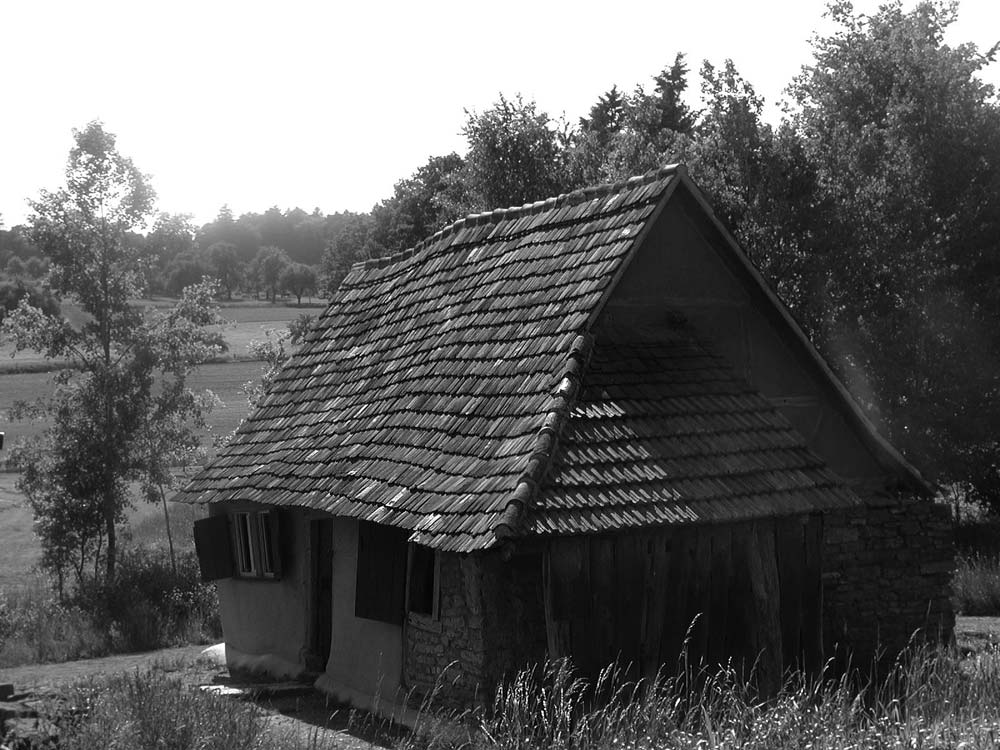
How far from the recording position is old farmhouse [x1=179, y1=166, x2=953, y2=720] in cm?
1031

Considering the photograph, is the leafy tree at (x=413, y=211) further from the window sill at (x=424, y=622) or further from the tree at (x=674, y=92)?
the window sill at (x=424, y=622)

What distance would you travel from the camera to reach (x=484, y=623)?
10250 mm

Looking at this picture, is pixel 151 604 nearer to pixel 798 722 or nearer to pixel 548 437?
pixel 548 437

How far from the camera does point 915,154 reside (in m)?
22.5

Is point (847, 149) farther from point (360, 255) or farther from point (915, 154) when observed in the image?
point (360, 255)

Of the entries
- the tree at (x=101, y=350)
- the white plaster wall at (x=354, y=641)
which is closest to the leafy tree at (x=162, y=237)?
the tree at (x=101, y=350)

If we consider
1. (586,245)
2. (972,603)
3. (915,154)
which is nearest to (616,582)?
(586,245)

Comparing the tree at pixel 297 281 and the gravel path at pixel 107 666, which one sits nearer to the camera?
the gravel path at pixel 107 666

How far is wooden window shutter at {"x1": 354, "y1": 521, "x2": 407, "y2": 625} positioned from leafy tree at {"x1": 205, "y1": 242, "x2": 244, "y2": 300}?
244 ft

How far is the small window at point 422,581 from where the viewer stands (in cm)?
1139

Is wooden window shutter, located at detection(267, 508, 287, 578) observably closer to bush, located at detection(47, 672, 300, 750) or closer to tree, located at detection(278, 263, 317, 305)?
bush, located at detection(47, 672, 300, 750)

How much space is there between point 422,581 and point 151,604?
45.0 ft

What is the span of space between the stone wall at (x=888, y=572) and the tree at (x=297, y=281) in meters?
71.5

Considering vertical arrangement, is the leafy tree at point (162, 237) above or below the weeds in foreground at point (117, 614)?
above
